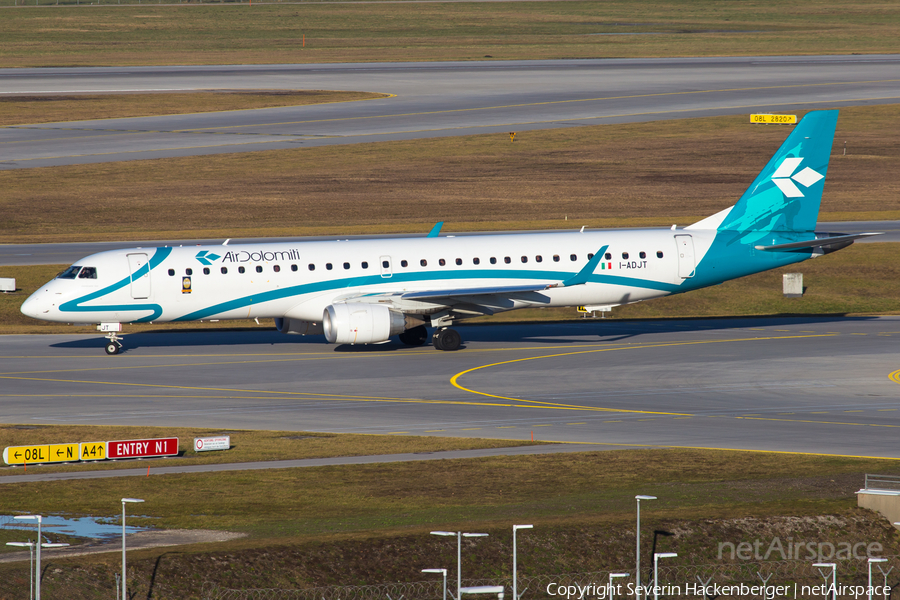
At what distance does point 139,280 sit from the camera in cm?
4969

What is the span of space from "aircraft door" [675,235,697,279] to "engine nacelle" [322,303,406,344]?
537 inches

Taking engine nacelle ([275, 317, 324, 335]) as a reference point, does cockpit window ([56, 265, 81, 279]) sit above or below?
above

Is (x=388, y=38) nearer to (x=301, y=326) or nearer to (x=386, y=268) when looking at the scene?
(x=301, y=326)

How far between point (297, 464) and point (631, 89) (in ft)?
325

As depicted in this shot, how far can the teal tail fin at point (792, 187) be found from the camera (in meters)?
54.4

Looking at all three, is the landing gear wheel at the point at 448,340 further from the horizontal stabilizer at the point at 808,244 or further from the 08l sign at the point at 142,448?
the 08l sign at the point at 142,448

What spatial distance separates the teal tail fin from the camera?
178ft

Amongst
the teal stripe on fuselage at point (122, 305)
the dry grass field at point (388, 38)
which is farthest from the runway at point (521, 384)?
the dry grass field at point (388, 38)

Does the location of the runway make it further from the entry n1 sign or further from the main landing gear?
the entry n1 sign

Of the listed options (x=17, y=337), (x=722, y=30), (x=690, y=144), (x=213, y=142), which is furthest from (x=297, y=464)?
(x=722, y=30)

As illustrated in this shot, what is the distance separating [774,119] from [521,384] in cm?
7482

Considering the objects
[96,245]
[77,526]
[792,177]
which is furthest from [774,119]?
[77,526]

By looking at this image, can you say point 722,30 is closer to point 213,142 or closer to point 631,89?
point 631,89

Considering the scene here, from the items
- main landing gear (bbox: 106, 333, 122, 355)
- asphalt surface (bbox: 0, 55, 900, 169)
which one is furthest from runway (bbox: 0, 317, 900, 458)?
asphalt surface (bbox: 0, 55, 900, 169)
